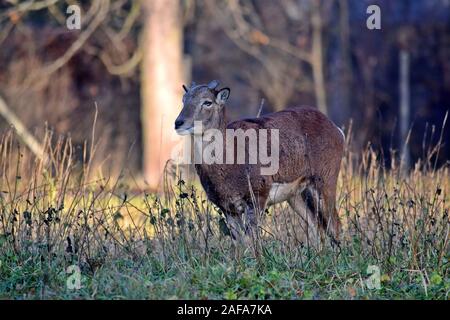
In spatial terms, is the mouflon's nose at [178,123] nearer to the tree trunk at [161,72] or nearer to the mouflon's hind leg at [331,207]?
the mouflon's hind leg at [331,207]

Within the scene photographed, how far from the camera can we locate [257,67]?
2131 centimetres

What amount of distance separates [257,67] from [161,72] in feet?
21.4

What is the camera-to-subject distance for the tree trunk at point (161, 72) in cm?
1497

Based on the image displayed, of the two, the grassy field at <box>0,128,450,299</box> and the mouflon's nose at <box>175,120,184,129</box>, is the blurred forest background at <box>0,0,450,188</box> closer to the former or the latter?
the mouflon's nose at <box>175,120,184,129</box>

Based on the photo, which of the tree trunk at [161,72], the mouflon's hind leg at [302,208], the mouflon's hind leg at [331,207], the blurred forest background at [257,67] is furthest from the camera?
the blurred forest background at [257,67]

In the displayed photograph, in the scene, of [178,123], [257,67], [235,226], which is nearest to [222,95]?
[178,123]

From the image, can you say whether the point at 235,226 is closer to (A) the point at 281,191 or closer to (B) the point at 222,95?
(A) the point at 281,191

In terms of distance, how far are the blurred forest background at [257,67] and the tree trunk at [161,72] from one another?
41 cm

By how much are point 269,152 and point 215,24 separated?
13.0m

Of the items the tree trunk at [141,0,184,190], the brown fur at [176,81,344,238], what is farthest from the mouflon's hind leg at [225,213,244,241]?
the tree trunk at [141,0,184,190]

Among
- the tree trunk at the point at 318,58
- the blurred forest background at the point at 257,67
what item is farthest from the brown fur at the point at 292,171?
the tree trunk at the point at 318,58

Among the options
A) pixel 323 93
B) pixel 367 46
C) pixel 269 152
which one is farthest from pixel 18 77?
pixel 269 152

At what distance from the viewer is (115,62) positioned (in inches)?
759

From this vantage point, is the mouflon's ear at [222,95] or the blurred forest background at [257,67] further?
the blurred forest background at [257,67]
